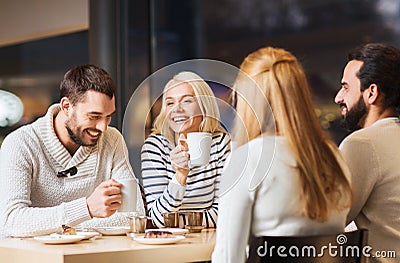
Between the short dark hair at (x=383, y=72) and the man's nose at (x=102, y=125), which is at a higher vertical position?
the short dark hair at (x=383, y=72)

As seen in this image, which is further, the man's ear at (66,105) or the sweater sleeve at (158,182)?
the man's ear at (66,105)

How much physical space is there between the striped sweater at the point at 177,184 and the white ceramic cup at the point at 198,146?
0.10 meters

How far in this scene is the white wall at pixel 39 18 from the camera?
4.31 m

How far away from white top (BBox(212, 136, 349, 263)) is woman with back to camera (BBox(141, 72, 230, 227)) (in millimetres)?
459

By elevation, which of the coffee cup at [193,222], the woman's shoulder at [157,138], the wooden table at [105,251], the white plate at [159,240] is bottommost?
the wooden table at [105,251]

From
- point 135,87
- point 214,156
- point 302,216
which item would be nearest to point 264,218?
point 302,216

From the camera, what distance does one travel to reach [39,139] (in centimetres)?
262

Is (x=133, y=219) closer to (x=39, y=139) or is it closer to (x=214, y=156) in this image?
(x=214, y=156)

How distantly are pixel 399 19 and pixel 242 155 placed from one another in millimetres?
1520

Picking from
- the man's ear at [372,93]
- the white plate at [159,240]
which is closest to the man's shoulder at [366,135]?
the man's ear at [372,93]

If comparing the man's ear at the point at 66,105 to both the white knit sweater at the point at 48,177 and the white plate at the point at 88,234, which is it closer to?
the white knit sweater at the point at 48,177

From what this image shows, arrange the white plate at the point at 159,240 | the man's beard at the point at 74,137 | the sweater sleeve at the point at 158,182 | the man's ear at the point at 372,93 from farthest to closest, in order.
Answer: the man's beard at the point at 74,137
the sweater sleeve at the point at 158,182
the man's ear at the point at 372,93
the white plate at the point at 159,240

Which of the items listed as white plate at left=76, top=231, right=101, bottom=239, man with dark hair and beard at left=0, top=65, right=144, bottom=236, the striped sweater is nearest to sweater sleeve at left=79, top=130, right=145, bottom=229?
man with dark hair and beard at left=0, top=65, right=144, bottom=236

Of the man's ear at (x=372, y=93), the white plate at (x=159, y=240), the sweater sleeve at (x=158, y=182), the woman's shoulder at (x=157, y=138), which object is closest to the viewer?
the white plate at (x=159, y=240)
